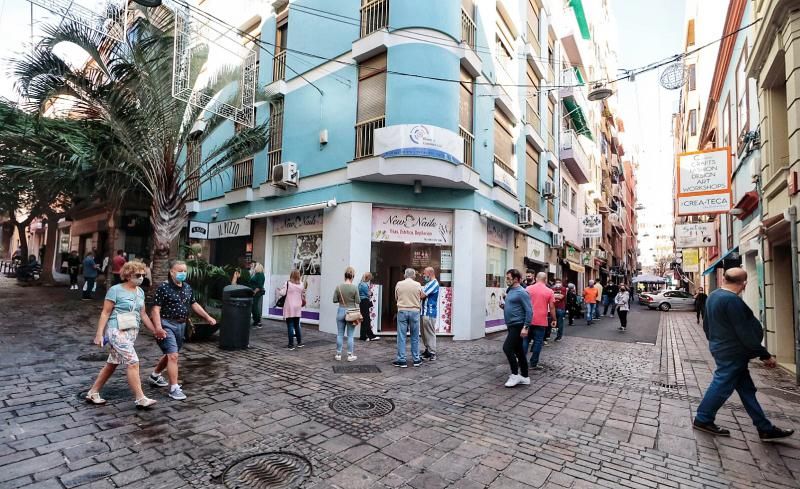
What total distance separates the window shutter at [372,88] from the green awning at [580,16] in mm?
15911

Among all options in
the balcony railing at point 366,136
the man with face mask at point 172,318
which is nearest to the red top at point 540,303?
the man with face mask at point 172,318

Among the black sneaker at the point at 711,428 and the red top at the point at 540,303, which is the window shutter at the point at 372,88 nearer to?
the red top at the point at 540,303

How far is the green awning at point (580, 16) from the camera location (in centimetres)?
2153

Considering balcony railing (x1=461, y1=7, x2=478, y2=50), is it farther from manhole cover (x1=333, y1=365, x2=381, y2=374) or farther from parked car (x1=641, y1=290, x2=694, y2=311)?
parked car (x1=641, y1=290, x2=694, y2=311)

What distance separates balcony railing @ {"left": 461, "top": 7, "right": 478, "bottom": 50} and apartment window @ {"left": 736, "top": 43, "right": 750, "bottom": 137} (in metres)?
7.11

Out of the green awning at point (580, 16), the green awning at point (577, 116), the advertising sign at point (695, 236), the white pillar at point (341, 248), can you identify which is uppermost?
→ the green awning at point (580, 16)

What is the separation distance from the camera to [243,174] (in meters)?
15.2

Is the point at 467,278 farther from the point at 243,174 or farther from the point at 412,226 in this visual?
the point at 243,174

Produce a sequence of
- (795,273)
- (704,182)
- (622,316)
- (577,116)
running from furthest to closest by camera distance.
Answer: (577,116) < (622,316) < (704,182) < (795,273)

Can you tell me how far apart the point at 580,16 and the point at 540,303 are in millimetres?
21584

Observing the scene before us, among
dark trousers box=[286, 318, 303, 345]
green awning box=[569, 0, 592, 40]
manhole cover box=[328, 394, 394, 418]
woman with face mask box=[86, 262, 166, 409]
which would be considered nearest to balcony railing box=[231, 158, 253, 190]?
dark trousers box=[286, 318, 303, 345]

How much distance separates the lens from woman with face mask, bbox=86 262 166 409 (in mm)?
4695

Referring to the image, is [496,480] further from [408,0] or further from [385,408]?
[408,0]

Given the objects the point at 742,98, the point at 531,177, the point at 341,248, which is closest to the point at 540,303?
the point at 341,248
